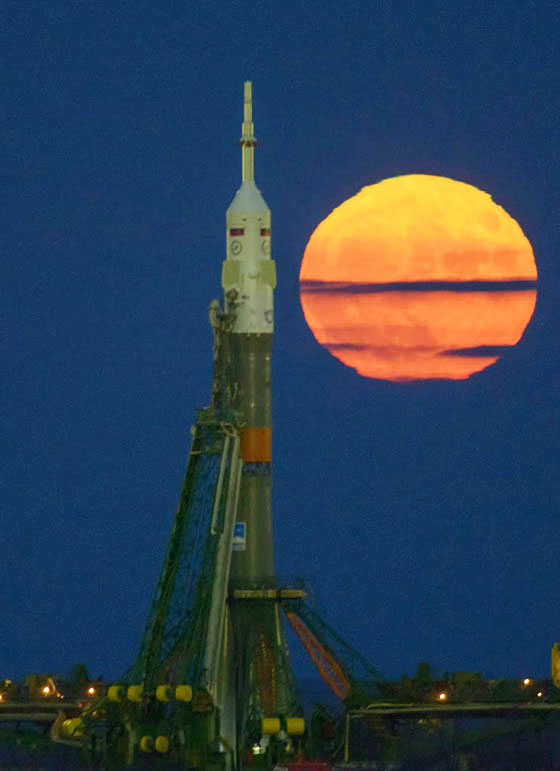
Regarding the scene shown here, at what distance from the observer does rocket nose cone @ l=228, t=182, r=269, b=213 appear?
382 feet

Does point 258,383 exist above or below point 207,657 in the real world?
above

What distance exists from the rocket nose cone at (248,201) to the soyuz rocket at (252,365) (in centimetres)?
4

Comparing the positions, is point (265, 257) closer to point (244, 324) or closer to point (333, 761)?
point (244, 324)

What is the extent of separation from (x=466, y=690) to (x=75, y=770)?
17218 mm

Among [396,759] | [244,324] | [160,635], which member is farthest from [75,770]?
[244,324]

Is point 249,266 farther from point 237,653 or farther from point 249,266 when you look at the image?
point 237,653

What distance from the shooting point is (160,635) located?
113 m

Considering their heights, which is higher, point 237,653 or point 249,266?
point 249,266

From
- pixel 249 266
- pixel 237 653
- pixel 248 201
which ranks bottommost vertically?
pixel 237 653

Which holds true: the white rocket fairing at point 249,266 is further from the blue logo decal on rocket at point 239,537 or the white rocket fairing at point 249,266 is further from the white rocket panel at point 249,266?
the blue logo decal on rocket at point 239,537

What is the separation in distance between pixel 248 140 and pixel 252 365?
1039 cm

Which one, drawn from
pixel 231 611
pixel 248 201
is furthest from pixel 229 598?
pixel 248 201

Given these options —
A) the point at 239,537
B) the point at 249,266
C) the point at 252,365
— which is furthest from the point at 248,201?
the point at 239,537

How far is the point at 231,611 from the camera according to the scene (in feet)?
373
